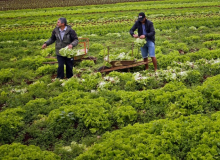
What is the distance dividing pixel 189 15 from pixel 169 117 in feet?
72.4

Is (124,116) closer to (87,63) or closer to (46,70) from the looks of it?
(87,63)

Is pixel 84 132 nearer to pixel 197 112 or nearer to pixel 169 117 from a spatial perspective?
pixel 169 117

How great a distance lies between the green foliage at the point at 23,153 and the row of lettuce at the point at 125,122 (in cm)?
2

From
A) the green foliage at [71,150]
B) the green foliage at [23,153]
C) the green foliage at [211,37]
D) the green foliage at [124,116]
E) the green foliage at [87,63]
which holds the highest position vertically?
the green foliage at [211,37]

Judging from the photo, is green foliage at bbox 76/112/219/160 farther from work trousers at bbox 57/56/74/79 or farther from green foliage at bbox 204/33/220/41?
green foliage at bbox 204/33/220/41

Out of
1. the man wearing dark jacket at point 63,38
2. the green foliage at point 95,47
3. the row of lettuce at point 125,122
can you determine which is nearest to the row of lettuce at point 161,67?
the green foliage at point 95,47

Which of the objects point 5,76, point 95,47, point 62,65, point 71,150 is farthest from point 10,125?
point 95,47

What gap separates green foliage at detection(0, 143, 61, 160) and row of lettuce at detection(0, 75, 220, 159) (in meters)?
0.02

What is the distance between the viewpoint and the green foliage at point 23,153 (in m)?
5.79

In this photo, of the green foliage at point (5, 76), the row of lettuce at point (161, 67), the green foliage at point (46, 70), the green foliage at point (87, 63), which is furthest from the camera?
the green foliage at point (87, 63)

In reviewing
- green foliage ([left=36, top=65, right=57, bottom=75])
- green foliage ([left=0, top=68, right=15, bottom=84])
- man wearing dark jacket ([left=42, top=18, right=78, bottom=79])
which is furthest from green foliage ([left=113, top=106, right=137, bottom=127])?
green foliage ([left=0, top=68, right=15, bottom=84])

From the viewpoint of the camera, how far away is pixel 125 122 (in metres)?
7.63

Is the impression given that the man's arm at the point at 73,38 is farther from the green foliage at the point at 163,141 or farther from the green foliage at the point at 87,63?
the green foliage at the point at 163,141

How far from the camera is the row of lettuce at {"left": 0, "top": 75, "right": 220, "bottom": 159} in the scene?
236 inches
